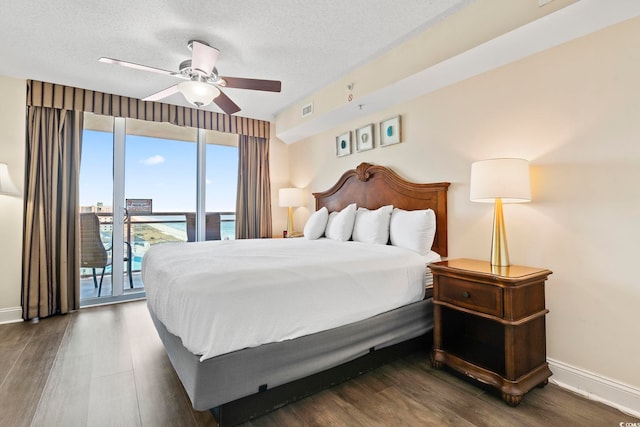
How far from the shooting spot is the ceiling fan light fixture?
8.41 ft

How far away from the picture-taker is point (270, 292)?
164cm

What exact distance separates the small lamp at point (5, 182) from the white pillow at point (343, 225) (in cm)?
335

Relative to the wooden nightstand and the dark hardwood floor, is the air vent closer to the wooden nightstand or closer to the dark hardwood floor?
the wooden nightstand

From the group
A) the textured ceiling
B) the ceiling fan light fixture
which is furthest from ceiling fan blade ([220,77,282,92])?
the textured ceiling

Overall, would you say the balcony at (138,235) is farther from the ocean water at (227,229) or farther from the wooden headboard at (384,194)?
the wooden headboard at (384,194)

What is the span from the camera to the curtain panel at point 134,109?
3.47 m

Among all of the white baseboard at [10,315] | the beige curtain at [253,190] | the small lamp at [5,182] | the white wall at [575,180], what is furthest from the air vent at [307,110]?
the white baseboard at [10,315]

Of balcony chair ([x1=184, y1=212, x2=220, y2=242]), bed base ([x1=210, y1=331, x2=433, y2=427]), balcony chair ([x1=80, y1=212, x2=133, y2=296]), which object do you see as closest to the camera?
bed base ([x1=210, y1=331, x2=433, y2=427])

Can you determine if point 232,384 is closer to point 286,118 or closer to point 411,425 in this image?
point 411,425

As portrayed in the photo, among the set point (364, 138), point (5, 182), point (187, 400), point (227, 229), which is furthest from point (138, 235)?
point (364, 138)

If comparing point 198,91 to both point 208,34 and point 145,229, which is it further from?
point 145,229

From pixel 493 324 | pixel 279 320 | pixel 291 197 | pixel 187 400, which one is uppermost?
pixel 291 197

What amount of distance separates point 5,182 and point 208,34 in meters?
2.63

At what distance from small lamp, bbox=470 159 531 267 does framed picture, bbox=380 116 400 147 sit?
4.05ft
